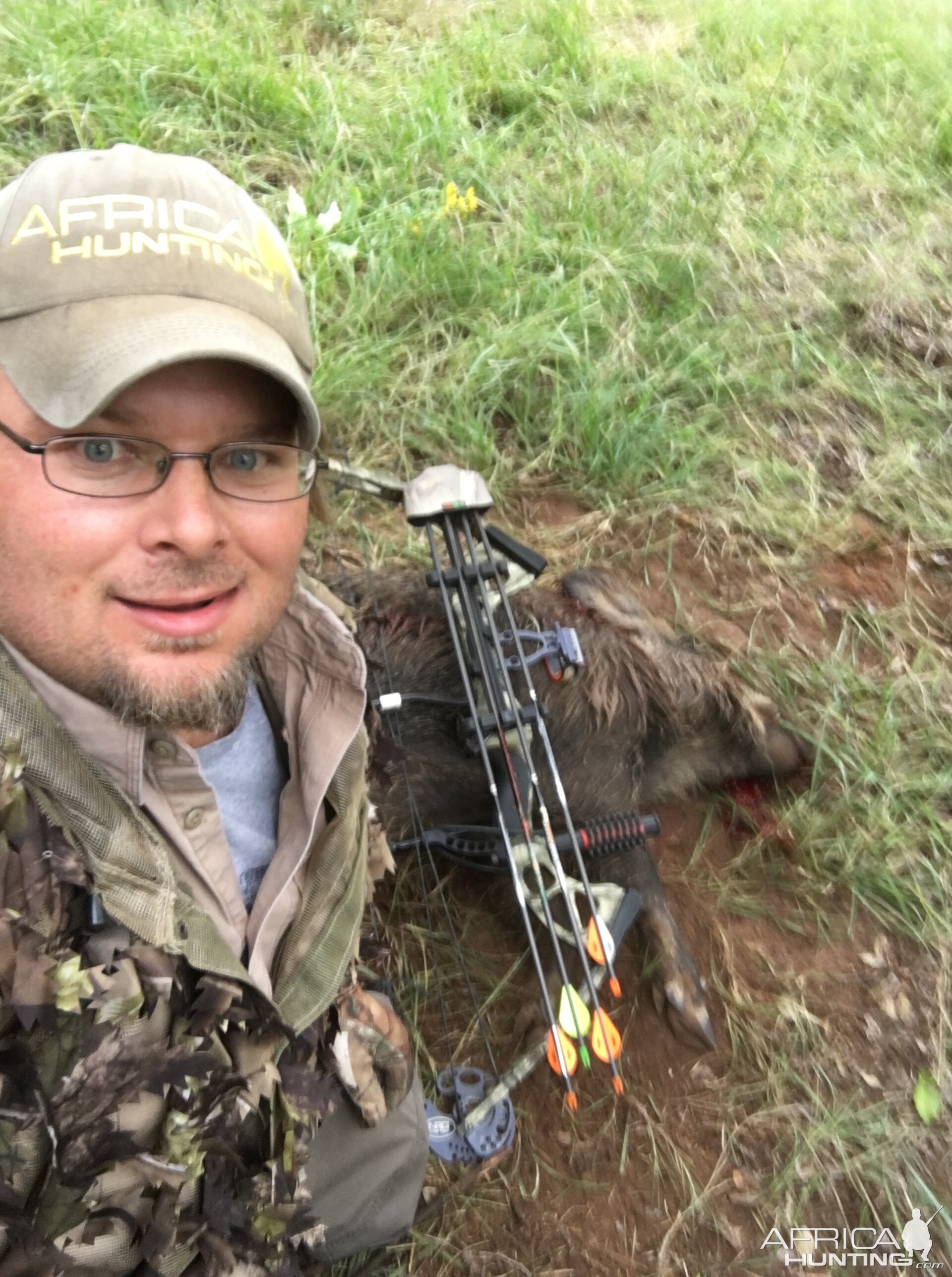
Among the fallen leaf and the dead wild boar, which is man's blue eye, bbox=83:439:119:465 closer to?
the dead wild boar

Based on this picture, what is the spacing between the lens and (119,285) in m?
1.39

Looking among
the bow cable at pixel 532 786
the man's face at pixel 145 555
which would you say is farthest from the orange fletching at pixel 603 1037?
the man's face at pixel 145 555

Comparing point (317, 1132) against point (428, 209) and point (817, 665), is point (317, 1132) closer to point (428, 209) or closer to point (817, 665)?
point (817, 665)

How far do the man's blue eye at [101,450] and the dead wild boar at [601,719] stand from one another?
129 cm

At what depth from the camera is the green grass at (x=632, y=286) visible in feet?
9.95

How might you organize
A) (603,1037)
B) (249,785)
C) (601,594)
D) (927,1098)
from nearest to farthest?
1. (249,785)
2. (603,1037)
3. (927,1098)
4. (601,594)

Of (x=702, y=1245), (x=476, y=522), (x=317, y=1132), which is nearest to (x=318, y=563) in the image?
(x=476, y=522)

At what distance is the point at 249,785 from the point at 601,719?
1345mm

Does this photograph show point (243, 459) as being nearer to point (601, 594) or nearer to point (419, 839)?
point (419, 839)

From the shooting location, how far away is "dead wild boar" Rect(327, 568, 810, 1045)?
2.68 m

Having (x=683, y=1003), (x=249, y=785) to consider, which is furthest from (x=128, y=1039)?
(x=683, y=1003)

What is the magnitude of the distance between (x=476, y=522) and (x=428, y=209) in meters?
2.04

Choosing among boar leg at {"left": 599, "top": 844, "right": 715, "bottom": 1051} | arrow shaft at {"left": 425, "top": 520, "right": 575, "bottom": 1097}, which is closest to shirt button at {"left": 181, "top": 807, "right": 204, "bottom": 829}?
arrow shaft at {"left": 425, "top": 520, "right": 575, "bottom": 1097}

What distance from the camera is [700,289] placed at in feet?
13.3
